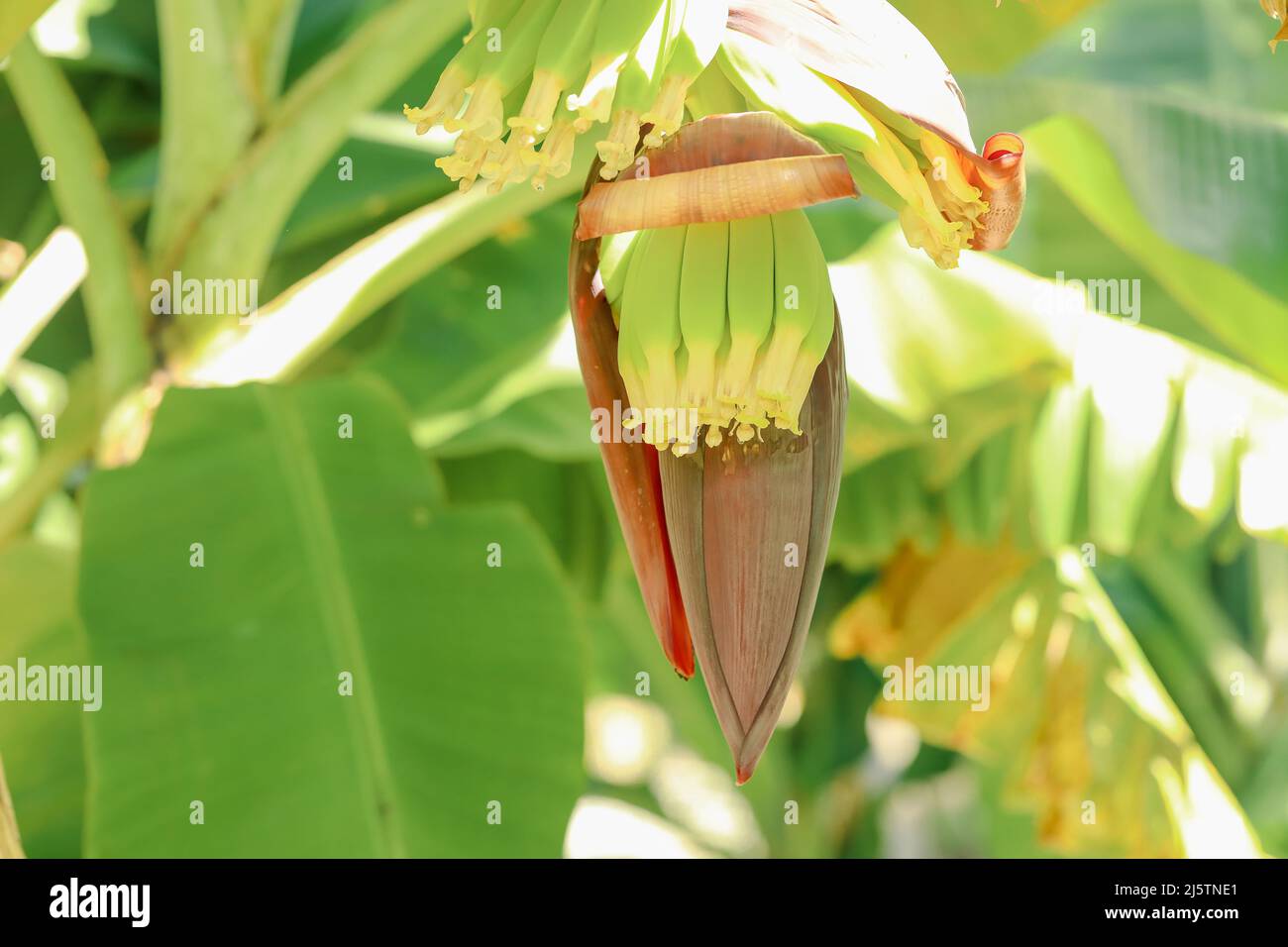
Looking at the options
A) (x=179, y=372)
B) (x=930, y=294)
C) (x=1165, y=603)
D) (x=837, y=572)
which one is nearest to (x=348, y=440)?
(x=179, y=372)

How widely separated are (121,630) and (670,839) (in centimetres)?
191

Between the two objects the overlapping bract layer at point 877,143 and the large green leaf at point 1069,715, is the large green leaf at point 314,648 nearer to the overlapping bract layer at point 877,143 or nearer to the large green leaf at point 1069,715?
the overlapping bract layer at point 877,143

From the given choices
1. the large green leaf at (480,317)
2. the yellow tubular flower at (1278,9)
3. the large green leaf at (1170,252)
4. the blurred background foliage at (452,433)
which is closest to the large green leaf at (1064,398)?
the blurred background foliage at (452,433)

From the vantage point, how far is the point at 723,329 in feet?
0.97

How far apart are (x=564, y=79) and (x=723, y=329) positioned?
0.07 meters

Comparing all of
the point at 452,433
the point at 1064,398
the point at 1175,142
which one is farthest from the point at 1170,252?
the point at 452,433

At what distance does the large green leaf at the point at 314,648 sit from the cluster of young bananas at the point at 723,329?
0.46m

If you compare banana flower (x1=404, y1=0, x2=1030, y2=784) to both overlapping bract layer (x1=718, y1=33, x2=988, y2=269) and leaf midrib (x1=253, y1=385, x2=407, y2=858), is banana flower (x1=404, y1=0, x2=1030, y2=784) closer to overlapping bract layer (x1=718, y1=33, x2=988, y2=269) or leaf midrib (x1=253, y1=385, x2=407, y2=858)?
overlapping bract layer (x1=718, y1=33, x2=988, y2=269)

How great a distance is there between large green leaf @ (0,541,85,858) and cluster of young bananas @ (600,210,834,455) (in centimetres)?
71

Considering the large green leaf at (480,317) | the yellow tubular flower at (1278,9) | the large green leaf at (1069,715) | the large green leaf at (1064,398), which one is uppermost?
the large green leaf at (480,317)

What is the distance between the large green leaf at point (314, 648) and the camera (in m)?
0.68

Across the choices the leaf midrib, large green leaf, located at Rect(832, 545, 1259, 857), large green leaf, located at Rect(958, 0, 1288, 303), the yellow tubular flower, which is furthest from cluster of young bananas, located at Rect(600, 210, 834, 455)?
large green leaf, located at Rect(832, 545, 1259, 857)

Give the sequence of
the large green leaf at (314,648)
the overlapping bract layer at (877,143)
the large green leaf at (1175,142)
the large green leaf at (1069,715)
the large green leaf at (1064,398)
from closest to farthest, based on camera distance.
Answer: the overlapping bract layer at (877,143) → the large green leaf at (314,648) → the large green leaf at (1175,142) → the large green leaf at (1064,398) → the large green leaf at (1069,715)
